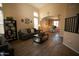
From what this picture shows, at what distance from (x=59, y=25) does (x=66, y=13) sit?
0.38 metres

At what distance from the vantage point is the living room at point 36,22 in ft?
5.99

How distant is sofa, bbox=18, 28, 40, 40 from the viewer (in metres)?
1.99

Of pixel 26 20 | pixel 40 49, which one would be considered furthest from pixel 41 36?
pixel 26 20

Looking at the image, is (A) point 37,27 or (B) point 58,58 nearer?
(B) point 58,58

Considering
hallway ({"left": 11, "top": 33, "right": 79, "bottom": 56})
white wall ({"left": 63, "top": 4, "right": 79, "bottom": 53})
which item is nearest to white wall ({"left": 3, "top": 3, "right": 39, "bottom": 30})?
hallway ({"left": 11, "top": 33, "right": 79, "bottom": 56})

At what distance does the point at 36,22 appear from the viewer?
204 cm

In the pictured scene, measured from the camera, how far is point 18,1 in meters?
1.75

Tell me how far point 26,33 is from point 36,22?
1.40ft

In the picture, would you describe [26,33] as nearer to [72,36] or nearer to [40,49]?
[40,49]

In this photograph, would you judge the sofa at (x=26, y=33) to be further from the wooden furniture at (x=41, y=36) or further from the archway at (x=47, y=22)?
the archway at (x=47, y=22)

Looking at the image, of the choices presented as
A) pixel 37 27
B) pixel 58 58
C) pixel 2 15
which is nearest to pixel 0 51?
pixel 2 15

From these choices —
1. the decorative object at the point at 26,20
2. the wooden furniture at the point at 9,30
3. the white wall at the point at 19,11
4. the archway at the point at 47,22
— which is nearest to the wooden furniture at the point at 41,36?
the archway at the point at 47,22

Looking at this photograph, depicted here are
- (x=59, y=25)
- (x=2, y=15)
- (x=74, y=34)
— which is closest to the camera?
Answer: (x=2, y=15)

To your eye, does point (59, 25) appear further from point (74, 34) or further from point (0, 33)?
point (0, 33)
